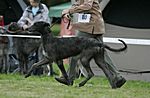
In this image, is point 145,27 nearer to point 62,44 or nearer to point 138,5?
point 138,5

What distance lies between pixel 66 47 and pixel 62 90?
2.27ft

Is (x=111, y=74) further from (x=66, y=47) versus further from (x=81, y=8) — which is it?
(x=81, y=8)

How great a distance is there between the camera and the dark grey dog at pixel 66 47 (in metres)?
8.72

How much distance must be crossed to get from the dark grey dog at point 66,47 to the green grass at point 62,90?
14.2 inches

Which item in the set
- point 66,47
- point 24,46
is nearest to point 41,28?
point 66,47

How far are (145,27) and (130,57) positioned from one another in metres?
0.67

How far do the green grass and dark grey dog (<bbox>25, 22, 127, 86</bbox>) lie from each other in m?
0.36

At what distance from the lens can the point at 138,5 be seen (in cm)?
1155

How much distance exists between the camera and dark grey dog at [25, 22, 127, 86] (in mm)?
8719

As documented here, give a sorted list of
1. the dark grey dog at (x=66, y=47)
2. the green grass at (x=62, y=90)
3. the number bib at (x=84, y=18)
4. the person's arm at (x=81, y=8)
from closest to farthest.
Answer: the green grass at (x=62, y=90) → the dark grey dog at (x=66, y=47) → the person's arm at (x=81, y=8) → the number bib at (x=84, y=18)

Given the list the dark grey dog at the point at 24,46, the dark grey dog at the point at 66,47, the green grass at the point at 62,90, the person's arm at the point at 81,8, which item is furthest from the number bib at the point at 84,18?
the dark grey dog at the point at 24,46

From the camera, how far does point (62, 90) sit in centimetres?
861

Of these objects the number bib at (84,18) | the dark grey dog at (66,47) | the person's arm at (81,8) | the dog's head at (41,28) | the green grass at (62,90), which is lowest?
the green grass at (62,90)

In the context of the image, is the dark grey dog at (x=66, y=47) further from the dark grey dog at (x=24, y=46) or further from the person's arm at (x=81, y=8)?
the dark grey dog at (x=24, y=46)
